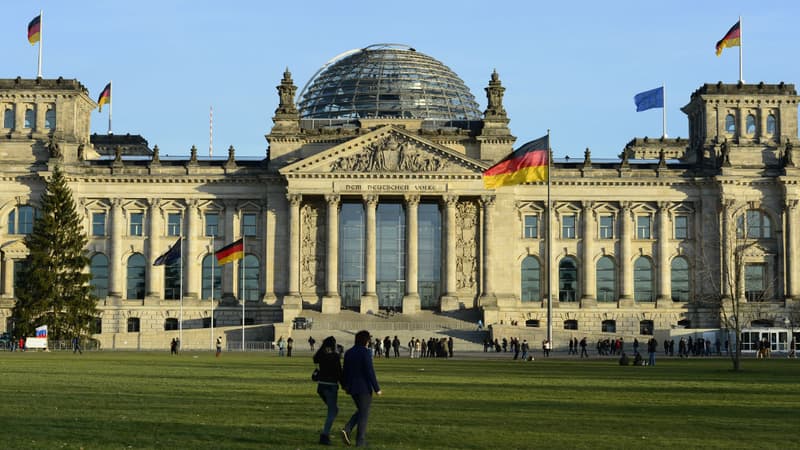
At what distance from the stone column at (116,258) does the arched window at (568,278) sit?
41.5m

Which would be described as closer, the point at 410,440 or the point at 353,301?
the point at 410,440

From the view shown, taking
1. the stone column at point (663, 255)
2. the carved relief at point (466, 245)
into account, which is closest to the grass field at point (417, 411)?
the carved relief at point (466, 245)

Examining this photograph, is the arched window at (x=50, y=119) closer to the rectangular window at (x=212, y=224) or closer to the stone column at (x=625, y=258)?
the rectangular window at (x=212, y=224)

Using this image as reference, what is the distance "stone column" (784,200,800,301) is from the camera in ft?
383

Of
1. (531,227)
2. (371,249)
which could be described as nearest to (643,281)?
(531,227)

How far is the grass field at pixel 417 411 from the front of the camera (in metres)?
26.4

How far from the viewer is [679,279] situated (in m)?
120

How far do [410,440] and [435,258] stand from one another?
9102 centimetres

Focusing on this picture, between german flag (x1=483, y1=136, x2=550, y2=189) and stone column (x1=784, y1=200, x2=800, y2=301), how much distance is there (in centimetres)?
4823

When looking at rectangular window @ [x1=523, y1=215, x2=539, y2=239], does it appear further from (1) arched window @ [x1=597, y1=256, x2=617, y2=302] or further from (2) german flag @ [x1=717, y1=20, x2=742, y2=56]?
(2) german flag @ [x1=717, y1=20, x2=742, y2=56]

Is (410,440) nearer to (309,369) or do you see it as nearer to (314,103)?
(309,369)

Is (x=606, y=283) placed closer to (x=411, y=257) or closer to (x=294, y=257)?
(x=411, y=257)

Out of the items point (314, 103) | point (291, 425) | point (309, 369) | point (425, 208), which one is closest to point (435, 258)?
point (425, 208)

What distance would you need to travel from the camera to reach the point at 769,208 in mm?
118312
